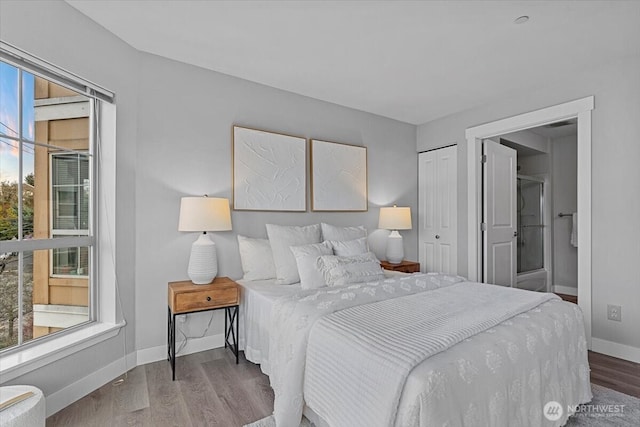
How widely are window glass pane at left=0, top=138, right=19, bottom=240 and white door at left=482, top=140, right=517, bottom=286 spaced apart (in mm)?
4268

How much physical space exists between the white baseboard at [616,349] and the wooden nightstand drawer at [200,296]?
3163 millimetres

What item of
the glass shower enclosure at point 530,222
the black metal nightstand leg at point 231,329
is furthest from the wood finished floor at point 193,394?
the glass shower enclosure at point 530,222

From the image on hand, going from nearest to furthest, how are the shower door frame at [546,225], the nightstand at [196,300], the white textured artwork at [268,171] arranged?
the nightstand at [196,300] → the white textured artwork at [268,171] → the shower door frame at [546,225]

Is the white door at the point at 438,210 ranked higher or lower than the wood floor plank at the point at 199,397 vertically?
higher

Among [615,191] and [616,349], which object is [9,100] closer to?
[615,191]

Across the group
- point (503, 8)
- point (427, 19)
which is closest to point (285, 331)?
point (427, 19)

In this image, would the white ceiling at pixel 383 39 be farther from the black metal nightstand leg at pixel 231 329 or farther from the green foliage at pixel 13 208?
the black metal nightstand leg at pixel 231 329

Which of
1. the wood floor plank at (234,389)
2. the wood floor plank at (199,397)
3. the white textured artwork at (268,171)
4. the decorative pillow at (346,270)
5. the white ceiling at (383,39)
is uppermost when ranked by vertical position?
the white ceiling at (383,39)

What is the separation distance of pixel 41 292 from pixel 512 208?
4812 mm

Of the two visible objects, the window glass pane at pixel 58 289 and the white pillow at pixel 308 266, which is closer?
the window glass pane at pixel 58 289

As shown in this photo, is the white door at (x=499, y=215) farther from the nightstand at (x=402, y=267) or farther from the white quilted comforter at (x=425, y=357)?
the white quilted comforter at (x=425, y=357)

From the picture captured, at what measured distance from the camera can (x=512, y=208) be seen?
4293 mm

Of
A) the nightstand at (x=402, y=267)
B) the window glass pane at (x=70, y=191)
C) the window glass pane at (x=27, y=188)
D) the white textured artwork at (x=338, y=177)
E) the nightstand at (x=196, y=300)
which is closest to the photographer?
the window glass pane at (x=27, y=188)

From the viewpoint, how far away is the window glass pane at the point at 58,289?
2051mm
